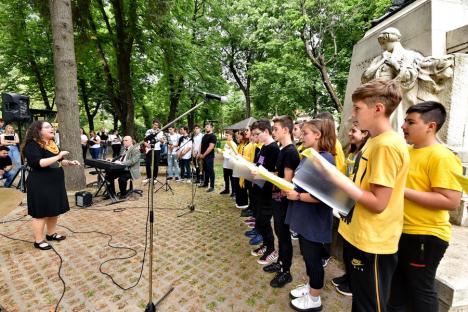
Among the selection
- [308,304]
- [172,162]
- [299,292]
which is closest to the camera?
[308,304]

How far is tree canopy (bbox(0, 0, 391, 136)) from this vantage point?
11.2m

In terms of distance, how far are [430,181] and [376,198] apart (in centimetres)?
61

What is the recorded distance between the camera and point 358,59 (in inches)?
201

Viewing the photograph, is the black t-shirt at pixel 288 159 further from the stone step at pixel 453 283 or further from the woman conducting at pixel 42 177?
the woman conducting at pixel 42 177

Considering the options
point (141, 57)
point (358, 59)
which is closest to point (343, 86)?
point (358, 59)

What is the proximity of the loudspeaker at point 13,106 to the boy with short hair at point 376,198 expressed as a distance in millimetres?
8535

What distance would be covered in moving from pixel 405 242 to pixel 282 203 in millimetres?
1444

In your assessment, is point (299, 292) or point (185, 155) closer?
point (299, 292)

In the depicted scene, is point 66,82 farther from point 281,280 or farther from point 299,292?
point 299,292

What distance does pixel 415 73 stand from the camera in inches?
136

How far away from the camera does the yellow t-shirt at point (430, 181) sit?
5.43ft

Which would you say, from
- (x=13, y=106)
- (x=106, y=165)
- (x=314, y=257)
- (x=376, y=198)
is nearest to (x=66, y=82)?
(x=13, y=106)

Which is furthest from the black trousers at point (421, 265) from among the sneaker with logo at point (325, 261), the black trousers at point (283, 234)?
the sneaker with logo at point (325, 261)

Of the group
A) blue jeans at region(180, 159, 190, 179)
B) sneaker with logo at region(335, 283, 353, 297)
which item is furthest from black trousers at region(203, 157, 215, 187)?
sneaker with logo at region(335, 283, 353, 297)
